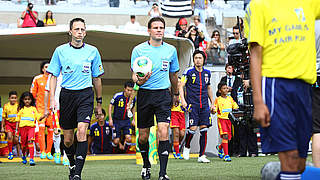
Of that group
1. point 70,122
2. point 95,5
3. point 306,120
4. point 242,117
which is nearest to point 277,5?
point 306,120

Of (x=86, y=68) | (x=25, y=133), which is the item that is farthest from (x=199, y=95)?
(x=86, y=68)

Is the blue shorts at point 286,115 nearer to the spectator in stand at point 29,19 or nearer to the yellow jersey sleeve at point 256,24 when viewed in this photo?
the yellow jersey sleeve at point 256,24

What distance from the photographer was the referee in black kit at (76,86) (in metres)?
7.27

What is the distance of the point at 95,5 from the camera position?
22.0m

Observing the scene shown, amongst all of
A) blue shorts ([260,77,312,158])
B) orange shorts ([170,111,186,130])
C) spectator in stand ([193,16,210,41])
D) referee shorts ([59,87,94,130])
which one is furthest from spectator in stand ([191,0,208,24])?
blue shorts ([260,77,312,158])

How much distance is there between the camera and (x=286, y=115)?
3.81 metres

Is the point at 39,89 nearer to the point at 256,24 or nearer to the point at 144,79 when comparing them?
the point at 144,79

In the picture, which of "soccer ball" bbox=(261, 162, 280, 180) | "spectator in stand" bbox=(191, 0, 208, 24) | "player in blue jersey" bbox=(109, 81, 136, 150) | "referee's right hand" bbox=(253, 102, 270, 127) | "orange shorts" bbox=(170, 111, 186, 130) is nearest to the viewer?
"referee's right hand" bbox=(253, 102, 270, 127)

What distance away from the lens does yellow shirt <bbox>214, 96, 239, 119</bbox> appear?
12.6 m

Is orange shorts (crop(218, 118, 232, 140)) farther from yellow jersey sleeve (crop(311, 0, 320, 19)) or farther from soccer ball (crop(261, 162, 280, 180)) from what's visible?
yellow jersey sleeve (crop(311, 0, 320, 19))

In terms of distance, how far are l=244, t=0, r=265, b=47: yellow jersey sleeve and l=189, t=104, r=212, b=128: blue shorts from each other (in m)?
7.66

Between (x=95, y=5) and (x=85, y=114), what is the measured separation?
1533 cm

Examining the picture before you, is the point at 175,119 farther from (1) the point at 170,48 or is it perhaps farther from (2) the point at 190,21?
(2) the point at 190,21

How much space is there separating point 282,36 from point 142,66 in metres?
3.59
